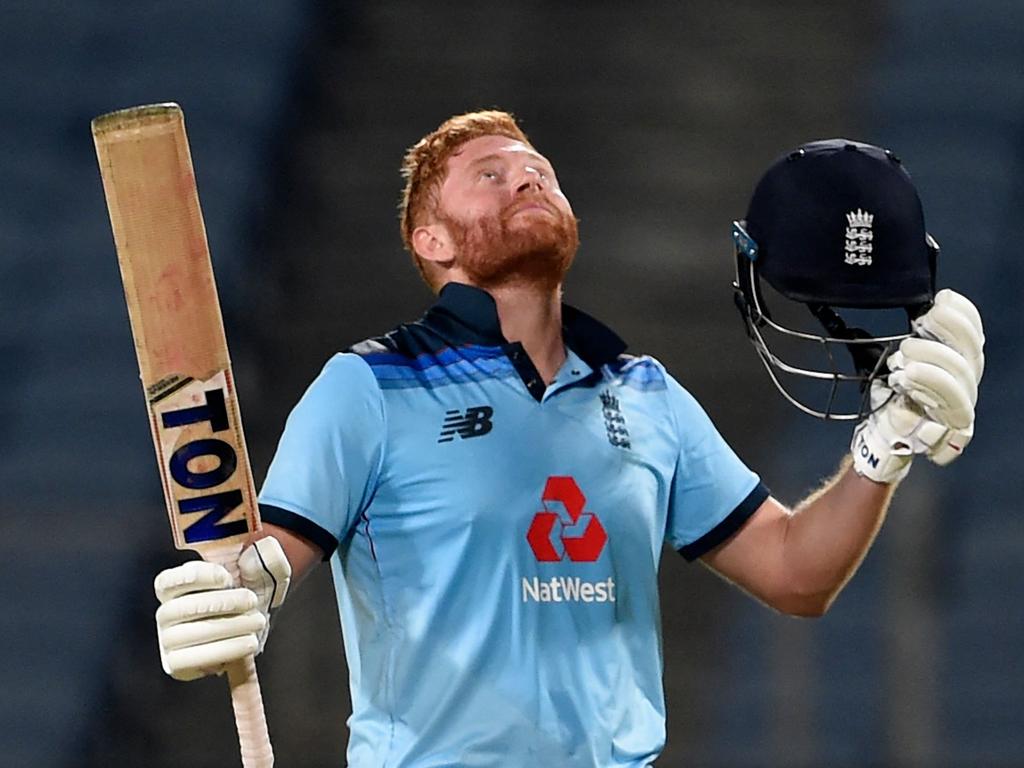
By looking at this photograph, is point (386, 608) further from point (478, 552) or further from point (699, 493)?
point (699, 493)

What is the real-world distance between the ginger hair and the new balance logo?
11.1 inches

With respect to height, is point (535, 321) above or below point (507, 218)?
below

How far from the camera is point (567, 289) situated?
14.3 feet

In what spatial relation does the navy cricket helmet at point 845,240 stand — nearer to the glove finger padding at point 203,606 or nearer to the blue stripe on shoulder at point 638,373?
the blue stripe on shoulder at point 638,373

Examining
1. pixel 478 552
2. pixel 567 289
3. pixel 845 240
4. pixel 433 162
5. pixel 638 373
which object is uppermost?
pixel 433 162

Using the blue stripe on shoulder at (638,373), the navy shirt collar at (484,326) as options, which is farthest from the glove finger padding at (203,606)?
the blue stripe on shoulder at (638,373)

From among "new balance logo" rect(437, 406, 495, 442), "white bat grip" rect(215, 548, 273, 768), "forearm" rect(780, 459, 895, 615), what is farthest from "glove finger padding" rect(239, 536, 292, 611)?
"forearm" rect(780, 459, 895, 615)

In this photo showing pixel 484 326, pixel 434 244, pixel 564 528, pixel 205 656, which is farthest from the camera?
pixel 434 244

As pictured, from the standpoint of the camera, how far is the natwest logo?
6.33 feet

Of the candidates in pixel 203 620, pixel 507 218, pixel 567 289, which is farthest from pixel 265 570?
pixel 567 289

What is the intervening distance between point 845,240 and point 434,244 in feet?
1.71

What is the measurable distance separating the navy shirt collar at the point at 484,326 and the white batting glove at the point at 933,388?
33cm

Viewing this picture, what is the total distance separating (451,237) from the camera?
215cm

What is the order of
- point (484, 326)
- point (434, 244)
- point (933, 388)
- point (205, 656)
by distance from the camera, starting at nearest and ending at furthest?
point (205, 656)
point (933, 388)
point (484, 326)
point (434, 244)
